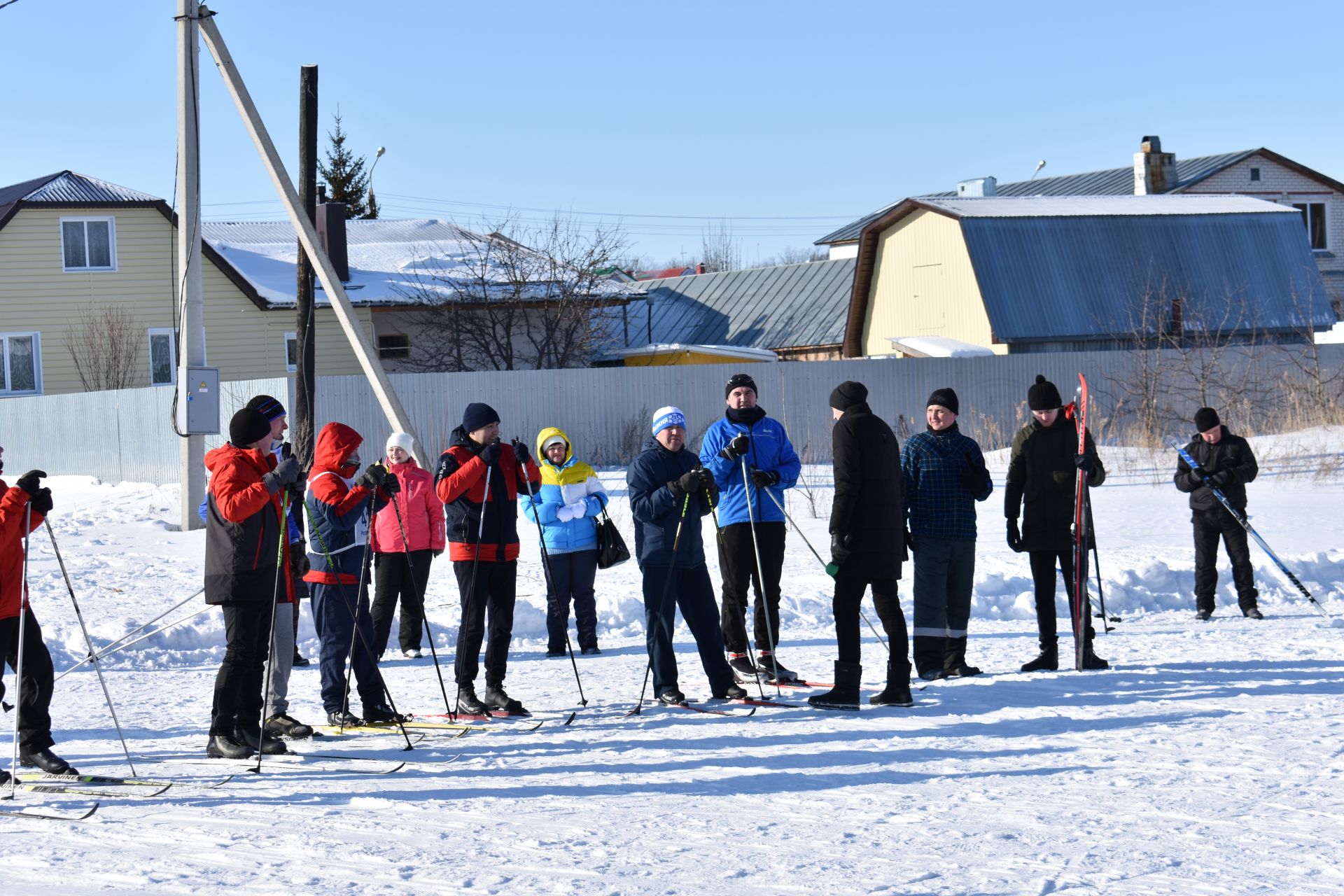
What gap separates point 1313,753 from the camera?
687cm

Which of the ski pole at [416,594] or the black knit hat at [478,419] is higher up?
the black knit hat at [478,419]

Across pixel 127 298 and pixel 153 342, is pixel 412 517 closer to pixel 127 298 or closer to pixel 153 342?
pixel 127 298

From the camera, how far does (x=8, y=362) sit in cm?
3353

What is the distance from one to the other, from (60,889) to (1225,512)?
9397 millimetres

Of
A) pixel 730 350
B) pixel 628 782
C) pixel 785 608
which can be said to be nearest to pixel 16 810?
pixel 628 782

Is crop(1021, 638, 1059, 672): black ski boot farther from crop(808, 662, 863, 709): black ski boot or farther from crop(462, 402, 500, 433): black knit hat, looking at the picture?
crop(462, 402, 500, 433): black knit hat

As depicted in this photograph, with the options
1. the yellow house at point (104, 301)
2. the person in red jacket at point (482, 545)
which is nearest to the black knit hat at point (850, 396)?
the person in red jacket at point (482, 545)

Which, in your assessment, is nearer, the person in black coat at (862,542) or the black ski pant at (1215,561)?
the person in black coat at (862,542)

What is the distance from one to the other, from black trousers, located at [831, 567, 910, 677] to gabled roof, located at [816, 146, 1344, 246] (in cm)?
3648

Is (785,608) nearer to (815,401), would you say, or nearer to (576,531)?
(576,531)

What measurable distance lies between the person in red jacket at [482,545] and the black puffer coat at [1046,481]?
3.24m

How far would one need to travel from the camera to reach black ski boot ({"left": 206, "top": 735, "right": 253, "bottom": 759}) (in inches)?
285

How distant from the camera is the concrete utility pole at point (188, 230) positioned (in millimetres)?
15898

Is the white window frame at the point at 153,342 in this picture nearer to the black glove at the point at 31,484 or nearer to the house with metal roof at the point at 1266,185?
the house with metal roof at the point at 1266,185
